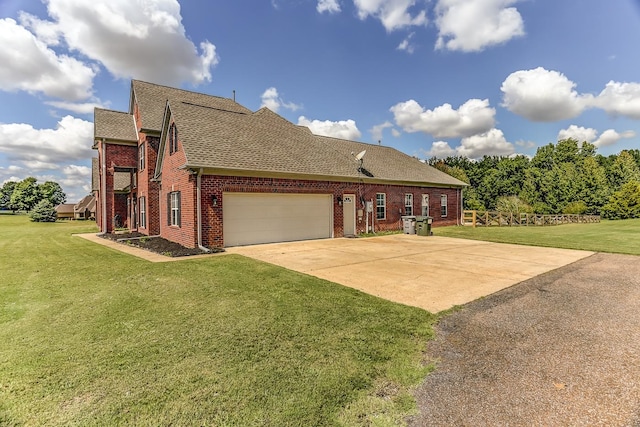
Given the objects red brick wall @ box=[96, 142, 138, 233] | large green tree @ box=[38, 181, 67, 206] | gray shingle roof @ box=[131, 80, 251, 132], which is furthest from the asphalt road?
large green tree @ box=[38, 181, 67, 206]

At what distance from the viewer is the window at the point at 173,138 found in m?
13.7

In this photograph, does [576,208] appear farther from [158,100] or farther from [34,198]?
[34,198]

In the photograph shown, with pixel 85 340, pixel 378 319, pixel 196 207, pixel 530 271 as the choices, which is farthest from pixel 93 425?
pixel 196 207

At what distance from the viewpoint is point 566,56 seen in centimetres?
1133

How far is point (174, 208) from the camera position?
1439cm

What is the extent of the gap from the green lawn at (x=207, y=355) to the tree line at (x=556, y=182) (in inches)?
1394

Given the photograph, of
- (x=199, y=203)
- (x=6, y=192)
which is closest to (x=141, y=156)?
(x=199, y=203)

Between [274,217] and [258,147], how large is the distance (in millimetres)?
3430


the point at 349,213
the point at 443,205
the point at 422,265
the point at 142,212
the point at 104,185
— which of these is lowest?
the point at 422,265

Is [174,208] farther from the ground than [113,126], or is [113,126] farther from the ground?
[113,126]

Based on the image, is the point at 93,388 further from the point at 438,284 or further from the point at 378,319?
the point at 438,284

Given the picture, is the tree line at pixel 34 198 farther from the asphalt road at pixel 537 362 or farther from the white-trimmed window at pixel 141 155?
the asphalt road at pixel 537 362

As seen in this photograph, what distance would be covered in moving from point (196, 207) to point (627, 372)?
12.1 m

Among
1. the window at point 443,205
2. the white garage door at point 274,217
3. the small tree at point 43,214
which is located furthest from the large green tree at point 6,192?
the window at point 443,205
